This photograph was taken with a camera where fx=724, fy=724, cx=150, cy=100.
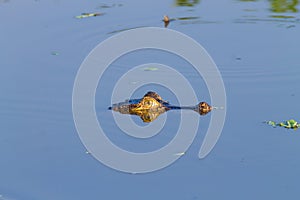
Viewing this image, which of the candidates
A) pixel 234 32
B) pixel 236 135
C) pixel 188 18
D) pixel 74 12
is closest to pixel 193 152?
pixel 236 135

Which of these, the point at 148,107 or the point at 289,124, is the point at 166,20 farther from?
the point at 289,124

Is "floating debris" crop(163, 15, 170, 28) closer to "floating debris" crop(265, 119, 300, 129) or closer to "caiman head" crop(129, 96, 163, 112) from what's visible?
"caiman head" crop(129, 96, 163, 112)

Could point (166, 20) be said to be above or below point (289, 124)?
below

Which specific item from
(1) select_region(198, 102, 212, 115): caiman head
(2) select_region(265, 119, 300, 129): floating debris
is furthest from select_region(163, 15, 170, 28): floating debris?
(2) select_region(265, 119, 300, 129): floating debris

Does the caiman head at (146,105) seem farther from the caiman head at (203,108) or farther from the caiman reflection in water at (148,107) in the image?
the caiman head at (203,108)

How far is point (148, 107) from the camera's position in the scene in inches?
292

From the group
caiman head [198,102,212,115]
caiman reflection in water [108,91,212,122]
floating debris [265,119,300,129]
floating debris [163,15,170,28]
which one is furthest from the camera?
floating debris [163,15,170,28]

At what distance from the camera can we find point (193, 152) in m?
6.39

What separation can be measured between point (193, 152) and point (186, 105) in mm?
1134

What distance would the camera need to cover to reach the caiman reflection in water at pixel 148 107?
733 cm

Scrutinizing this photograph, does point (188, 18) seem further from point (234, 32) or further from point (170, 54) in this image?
point (170, 54)

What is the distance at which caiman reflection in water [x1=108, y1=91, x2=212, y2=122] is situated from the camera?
24.1 ft

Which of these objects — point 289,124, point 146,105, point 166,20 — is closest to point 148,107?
point 146,105

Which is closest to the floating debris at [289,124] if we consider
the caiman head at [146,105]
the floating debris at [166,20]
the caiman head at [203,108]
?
the caiman head at [203,108]
